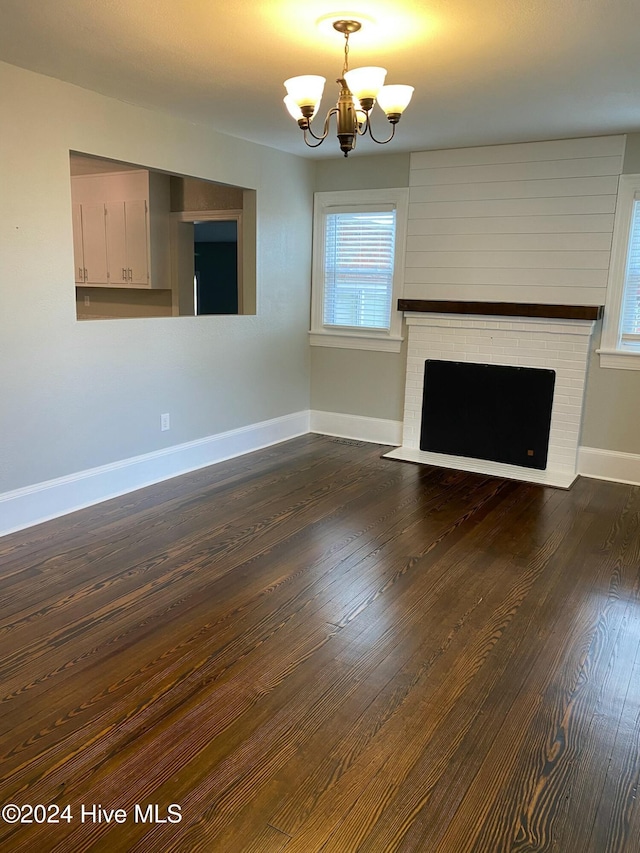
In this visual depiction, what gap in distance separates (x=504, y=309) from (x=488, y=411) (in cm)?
81

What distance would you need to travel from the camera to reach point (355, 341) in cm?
581

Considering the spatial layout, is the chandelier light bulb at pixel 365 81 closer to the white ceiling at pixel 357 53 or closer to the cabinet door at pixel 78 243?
the white ceiling at pixel 357 53

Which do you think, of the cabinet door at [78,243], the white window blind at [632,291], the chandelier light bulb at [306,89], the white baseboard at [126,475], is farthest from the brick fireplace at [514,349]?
the cabinet door at [78,243]

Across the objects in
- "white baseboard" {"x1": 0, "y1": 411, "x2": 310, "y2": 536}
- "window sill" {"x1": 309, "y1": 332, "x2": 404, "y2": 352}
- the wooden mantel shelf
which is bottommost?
"white baseboard" {"x1": 0, "y1": 411, "x2": 310, "y2": 536}

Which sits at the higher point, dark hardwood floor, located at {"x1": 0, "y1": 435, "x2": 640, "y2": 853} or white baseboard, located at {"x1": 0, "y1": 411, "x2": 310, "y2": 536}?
white baseboard, located at {"x1": 0, "y1": 411, "x2": 310, "y2": 536}

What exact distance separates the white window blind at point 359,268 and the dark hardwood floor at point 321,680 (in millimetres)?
2290

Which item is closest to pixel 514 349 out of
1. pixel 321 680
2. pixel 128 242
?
pixel 321 680

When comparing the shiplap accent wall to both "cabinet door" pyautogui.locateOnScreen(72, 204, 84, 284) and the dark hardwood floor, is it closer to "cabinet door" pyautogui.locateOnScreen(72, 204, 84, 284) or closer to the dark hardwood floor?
the dark hardwood floor

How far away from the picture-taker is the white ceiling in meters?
2.53

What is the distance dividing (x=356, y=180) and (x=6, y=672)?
4633 mm

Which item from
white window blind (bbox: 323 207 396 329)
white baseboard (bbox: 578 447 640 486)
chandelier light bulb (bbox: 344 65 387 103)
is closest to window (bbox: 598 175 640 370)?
white baseboard (bbox: 578 447 640 486)

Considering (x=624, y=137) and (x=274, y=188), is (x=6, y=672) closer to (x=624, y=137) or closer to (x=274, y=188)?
(x=274, y=188)

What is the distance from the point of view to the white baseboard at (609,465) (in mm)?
4754

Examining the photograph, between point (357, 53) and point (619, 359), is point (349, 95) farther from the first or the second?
point (619, 359)
